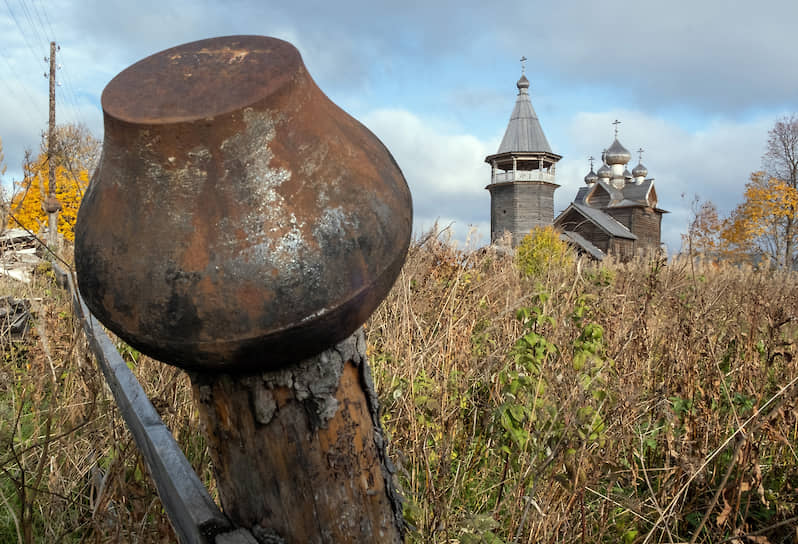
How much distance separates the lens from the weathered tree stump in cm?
83

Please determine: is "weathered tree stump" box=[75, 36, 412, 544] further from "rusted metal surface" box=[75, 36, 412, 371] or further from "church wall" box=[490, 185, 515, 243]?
"church wall" box=[490, 185, 515, 243]

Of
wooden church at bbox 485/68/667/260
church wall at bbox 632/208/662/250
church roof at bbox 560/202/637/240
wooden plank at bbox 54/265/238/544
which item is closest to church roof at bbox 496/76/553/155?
wooden church at bbox 485/68/667/260

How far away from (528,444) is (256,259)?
2.11 m

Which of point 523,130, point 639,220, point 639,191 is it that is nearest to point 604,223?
point 639,220

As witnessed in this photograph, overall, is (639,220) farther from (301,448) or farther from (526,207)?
(301,448)

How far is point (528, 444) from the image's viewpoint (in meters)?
2.55

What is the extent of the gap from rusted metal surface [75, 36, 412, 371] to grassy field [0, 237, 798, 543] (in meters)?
1.05

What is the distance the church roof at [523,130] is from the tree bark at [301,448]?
39.6 metres

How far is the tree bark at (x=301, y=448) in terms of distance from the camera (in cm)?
92

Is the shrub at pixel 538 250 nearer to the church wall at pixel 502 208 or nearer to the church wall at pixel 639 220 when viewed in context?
the church wall at pixel 502 208

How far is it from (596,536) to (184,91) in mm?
2143

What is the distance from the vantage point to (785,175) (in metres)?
30.7

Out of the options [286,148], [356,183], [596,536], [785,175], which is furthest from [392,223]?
[785,175]

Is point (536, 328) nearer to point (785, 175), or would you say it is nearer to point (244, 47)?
point (244, 47)
